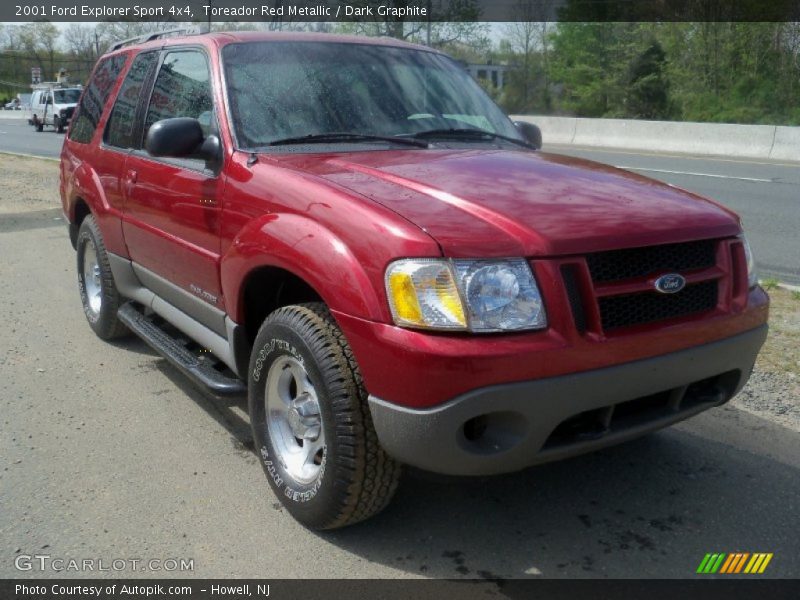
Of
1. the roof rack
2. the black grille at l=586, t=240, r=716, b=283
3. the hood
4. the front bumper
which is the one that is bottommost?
the front bumper

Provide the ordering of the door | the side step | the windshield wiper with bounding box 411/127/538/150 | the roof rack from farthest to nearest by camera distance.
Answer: the roof rack, the windshield wiper with bounding box 411/127/538/150, the door, the side step

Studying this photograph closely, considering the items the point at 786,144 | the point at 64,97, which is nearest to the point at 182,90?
the point at 786,144

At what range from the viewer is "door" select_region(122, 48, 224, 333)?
3799mm

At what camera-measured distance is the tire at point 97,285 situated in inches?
208

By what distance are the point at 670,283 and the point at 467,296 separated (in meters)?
0.79

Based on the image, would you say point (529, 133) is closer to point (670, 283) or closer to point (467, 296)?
point (670, 283)

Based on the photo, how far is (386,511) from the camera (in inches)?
132

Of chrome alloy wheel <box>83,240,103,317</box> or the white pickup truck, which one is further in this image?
the white pickup truck

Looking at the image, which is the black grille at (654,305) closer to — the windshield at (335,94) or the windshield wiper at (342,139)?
the windshield wiper at (342,139)

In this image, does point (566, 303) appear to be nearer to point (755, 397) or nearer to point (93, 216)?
point (755, 397)

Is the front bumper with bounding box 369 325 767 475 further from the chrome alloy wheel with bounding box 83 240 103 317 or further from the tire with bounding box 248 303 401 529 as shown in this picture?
the chrome alloy wheel with bounding box 83 240 103 317

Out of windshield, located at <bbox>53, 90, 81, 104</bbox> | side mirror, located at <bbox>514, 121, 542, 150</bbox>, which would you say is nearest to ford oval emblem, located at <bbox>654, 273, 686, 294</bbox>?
side mirror, located at <bbox>514, 121, 542, 150</bbox>

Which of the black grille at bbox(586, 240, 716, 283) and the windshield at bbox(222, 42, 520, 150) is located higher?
the windshield at bbox(222, 42, 520, 150)

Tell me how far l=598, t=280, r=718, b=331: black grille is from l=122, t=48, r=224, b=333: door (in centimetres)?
182
